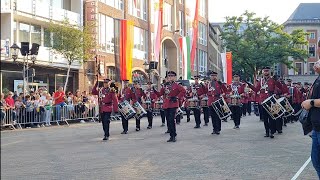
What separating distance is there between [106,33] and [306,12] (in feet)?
223

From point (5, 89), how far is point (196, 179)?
486 centimetres

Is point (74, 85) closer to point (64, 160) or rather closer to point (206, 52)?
point (64, 160)

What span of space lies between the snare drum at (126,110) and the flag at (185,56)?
22551mm

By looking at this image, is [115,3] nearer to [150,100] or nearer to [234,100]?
[150,100]

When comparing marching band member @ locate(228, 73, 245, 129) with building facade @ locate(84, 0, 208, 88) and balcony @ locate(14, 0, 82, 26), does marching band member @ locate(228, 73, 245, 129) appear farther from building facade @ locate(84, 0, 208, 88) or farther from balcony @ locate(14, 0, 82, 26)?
building facade @ locate(84, 0, 208, 88)

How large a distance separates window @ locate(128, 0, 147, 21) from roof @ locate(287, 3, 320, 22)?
54912 millimetres

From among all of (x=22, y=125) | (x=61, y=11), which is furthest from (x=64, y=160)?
(x=61, y=11)

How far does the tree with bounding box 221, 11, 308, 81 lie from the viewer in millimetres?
56219

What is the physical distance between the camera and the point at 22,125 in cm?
1811

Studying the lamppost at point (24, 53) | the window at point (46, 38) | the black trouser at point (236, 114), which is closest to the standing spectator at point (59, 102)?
the window at point (46, 38)

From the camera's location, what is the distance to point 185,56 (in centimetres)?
3834

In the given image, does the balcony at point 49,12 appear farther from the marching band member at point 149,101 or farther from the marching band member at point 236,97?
the marching band member at point 236,97

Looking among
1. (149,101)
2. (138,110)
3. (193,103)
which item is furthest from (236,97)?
(138,110)

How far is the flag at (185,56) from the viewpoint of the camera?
124ft
